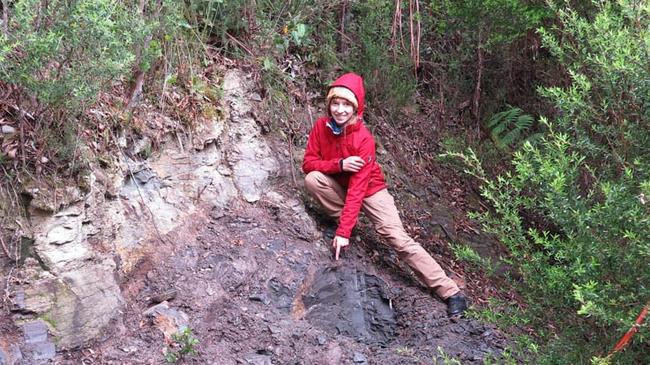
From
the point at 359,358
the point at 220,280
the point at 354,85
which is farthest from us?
the point at 354,85

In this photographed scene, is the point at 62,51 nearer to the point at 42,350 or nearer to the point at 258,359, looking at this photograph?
→ the point at 42,350

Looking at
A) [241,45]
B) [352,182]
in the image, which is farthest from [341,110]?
[241,45]

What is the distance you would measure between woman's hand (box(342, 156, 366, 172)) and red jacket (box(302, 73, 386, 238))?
0.19 feet

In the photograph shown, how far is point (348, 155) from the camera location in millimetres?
5676

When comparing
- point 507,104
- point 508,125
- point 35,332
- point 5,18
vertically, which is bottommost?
point 35,332

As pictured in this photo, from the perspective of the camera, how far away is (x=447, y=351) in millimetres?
4879

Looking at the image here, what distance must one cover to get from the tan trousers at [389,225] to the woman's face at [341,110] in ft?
1.62

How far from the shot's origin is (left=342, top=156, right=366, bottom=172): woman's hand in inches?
218

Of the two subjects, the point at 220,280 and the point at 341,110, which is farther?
the point at 341,110

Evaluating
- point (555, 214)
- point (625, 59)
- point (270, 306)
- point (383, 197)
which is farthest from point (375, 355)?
point (625, 59)

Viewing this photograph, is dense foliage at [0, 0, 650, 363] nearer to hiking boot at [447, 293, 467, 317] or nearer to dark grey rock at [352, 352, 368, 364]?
hiking boot at [447, 293, 467, 317]

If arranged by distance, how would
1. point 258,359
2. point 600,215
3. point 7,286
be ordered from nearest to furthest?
point 600,215, point 7,286, point 258,359

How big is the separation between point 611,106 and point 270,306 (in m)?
2.75

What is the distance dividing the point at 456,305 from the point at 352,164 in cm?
141
